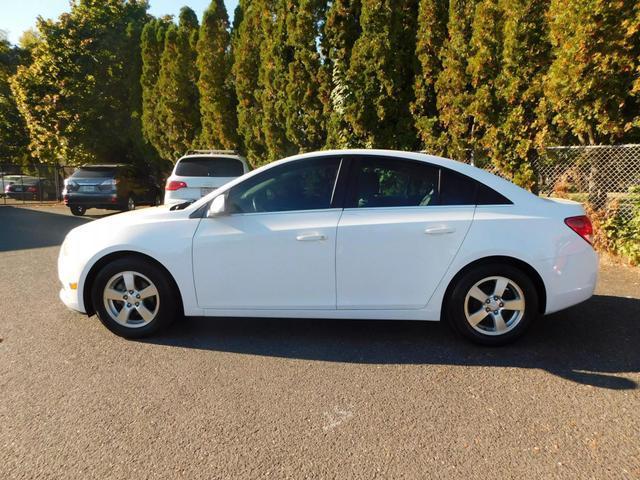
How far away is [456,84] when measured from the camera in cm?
764

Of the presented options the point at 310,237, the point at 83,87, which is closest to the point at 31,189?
the point at 83,87

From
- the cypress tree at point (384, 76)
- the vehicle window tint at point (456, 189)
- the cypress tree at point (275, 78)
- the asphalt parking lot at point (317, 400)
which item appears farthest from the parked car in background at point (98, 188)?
the vehicle window tint at point (456, 189)

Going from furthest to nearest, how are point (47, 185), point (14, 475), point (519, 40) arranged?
1. point (47, 185)
2. point (519, 40)
3. point (14, 475)

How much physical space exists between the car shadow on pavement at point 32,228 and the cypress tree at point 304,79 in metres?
5.58

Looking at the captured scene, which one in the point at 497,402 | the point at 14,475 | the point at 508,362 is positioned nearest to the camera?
the point at 14,475

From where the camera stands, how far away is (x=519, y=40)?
21.9 feet

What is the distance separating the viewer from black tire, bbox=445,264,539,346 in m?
3.52

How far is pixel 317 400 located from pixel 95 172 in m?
11.9

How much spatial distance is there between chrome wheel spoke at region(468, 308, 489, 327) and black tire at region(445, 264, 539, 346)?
0.05 ft

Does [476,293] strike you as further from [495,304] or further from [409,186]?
[409,186]

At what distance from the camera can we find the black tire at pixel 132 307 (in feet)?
12.2

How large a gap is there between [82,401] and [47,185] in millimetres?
19697

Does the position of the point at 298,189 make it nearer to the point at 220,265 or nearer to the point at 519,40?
the point at 220,265

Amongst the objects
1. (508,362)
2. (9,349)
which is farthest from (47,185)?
(508,362)
